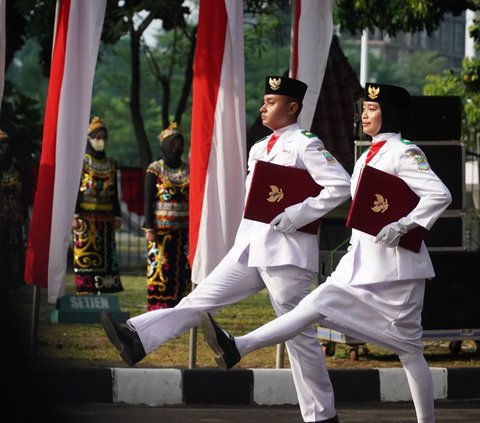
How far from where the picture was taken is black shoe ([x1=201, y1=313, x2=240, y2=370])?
18.5ft

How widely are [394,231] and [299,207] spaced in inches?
22.0

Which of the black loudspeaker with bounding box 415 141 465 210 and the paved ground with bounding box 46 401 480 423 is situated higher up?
the black loudspeaker with bounding box 415 141 465 210

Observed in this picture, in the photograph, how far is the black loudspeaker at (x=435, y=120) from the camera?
9234 mm

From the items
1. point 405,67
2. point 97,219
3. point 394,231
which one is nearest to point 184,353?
point 97,219

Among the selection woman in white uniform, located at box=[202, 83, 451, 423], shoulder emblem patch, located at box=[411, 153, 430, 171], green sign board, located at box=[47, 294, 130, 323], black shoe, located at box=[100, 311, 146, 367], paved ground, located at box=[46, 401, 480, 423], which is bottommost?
paved ground, located at box=[46, 401, 480, 423]

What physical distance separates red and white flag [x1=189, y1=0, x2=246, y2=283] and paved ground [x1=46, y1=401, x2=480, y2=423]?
847mm

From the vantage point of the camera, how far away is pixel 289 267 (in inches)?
251

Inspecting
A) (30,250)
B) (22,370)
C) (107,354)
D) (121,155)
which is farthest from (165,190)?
(121,155)

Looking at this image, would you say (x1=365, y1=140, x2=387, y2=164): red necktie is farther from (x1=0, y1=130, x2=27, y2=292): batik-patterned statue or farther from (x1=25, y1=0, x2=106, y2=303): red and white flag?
(x1=0, y1=130, x2=27, y2=292): batik-patterned statue

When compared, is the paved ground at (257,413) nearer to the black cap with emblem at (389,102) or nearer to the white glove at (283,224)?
the white glove at (283,224)

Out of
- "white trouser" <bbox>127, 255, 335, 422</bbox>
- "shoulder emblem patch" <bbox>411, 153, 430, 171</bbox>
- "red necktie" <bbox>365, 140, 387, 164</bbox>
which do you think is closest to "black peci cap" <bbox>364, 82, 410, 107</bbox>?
"red necktie" <bbox>365, 140, 387, 164</bbox>

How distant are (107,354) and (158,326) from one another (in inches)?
147

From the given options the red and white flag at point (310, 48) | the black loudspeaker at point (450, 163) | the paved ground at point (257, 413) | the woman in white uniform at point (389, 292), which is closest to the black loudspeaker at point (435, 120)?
the black loudspeaker at point (450, 163)

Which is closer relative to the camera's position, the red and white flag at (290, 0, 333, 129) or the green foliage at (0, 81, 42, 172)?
the red and white flag at (290, 0, 333, 129)
